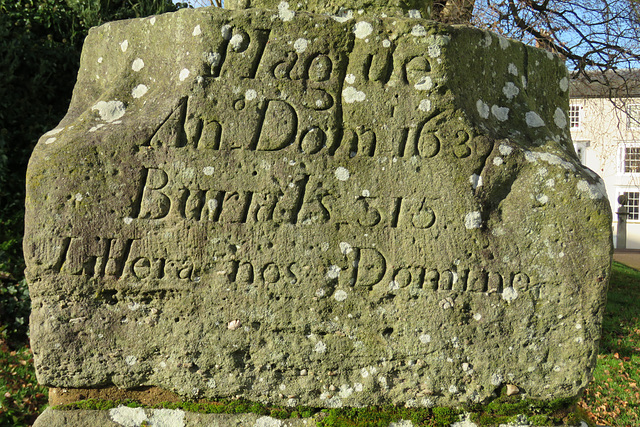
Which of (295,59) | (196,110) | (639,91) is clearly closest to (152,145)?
(196,110)

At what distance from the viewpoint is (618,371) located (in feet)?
17.8

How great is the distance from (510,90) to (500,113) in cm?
15

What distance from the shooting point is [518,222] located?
2555mm

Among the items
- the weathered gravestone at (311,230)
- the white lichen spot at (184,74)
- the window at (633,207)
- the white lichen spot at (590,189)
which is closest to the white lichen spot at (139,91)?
the weathered gravestone at (311,230)

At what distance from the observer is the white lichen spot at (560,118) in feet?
9.71

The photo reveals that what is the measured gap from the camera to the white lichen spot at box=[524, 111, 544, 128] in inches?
108

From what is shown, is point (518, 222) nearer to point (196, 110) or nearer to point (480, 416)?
point (480, 416)

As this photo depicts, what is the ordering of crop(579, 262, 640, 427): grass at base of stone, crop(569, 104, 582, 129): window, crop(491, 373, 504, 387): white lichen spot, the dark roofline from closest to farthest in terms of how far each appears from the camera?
crop(491, 373, 504, 387): white lichen spot < crop(579, 262, 640, 427): grass at base of stone < the dark roofline < crop(569, 104, 582, 129): window

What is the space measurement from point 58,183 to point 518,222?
2156mm

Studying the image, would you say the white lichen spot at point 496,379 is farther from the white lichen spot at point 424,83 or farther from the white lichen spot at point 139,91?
the white lichen spot at point 139,91

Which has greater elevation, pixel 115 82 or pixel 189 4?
pixel 189 4

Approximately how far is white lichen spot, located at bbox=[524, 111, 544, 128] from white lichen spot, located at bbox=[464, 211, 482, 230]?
58 cm

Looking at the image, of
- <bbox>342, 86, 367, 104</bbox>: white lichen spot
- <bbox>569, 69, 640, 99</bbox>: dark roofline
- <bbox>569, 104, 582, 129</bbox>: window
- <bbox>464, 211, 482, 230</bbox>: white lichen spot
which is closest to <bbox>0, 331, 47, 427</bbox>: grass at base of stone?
<bbox>342, 86, 367, 104</bbox>: white lichen spot

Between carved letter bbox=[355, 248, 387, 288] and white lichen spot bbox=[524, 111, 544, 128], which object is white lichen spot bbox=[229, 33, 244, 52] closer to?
carved letter bbox=[355, 248, 387, 288]
